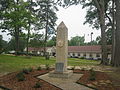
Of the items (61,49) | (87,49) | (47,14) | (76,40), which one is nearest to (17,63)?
(61,49)

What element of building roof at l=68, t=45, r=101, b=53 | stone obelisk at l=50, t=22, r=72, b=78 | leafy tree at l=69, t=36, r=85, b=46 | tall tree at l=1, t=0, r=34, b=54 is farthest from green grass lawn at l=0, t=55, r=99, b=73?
leafy tree at l=69, t=36, r=85, b=46

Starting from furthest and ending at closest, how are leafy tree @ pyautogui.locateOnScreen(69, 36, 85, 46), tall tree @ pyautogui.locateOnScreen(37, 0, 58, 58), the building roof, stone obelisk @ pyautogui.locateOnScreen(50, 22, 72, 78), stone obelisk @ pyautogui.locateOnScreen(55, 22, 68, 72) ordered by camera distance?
1. leafy tree @ pyautogui.locateOnScreen(69, 36, 85, 46)
2. the building roof
3. tall tree @ pyautogui.locateOnScreen(37, 0, 58, 58)
4. stone obelisk @ pyautogui.locateOnScreen(55, 22, 68, 72)
5. stone obelisk @ pyautogui.locateOnScreen(50, 22, 72, 78)

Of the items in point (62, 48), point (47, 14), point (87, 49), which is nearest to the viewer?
point (62, 48)

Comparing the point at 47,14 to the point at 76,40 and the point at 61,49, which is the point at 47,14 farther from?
the point at 76,40

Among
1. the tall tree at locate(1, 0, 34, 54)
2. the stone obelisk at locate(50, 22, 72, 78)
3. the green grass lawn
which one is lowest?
the green grass lawn

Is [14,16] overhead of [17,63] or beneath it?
overhead

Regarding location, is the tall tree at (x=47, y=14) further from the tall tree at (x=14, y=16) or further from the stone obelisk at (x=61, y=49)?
the stone obelisk at (x=61, y=49)

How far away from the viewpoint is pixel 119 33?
1730 centimetres

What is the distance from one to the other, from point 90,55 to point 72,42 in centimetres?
4306

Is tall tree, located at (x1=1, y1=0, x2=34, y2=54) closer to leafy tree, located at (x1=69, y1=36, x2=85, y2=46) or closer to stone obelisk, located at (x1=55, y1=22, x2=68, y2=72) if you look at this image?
stone obelisk, located at (x1=55, y1=22, x2=68, y2=72)

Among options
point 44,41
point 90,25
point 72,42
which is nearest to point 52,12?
point 44,41

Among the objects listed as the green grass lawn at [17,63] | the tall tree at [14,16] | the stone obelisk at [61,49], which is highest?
the tall tree at [14,16]

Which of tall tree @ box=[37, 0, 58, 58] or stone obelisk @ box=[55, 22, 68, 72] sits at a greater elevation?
tall tree @ box=[37, 0, 58, 58]

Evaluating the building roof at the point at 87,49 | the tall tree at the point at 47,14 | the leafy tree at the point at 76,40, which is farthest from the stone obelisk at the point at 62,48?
the leafy tree at the point at 76,40
